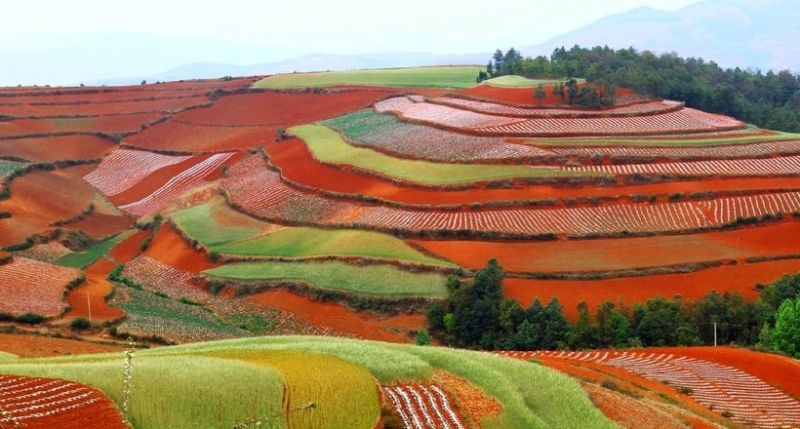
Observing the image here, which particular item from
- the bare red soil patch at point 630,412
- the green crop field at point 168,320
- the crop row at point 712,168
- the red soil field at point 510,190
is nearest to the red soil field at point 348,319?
the green crop field at point 168,320

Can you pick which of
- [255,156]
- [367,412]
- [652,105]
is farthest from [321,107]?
[367,412]

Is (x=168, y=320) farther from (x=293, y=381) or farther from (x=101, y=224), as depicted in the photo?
(x=101, y=224)

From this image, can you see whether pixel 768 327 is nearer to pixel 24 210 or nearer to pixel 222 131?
pixel 24 210

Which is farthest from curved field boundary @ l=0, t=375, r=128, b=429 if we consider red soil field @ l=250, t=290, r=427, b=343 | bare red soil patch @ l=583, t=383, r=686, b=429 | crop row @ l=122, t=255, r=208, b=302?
crop row @ l=122, t=255, r=208, b=302

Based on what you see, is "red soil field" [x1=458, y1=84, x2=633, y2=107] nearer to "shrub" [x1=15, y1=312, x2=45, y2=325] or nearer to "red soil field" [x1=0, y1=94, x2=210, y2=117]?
"red soil field" [x1=0, y1=94, x2=210, y2=117]

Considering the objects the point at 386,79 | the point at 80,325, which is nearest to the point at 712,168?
the point at 80,325
